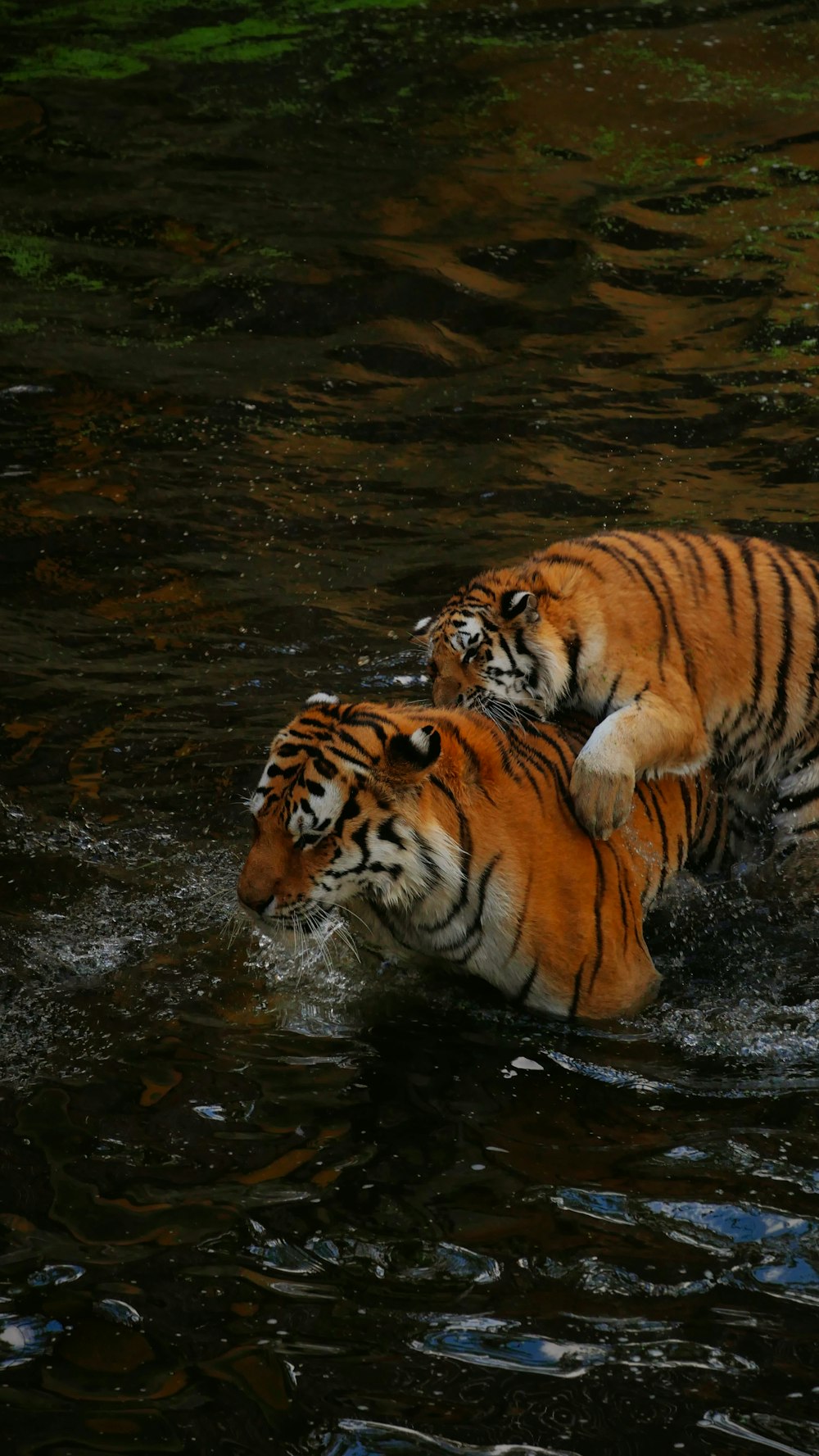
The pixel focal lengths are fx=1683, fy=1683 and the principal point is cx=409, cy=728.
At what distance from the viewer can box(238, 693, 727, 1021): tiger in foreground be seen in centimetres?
288

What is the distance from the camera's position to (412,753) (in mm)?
2891

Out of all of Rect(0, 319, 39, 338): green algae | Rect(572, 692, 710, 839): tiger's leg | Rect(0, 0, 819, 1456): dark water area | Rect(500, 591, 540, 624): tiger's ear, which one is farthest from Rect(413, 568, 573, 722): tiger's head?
Rect(0, 319, 39, 338): green algae

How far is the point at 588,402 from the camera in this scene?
6457 mm

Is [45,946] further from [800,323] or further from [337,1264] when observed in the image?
[800,323]

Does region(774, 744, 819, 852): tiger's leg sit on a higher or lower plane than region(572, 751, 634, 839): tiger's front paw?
lower

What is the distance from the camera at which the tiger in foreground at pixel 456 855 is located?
9.45 feet

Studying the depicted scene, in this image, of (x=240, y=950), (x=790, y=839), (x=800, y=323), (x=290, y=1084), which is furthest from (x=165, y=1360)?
(x=800, y=323)

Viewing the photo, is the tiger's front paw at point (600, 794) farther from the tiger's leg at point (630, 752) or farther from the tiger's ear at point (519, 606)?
the tiger's ear at point (519, 606)

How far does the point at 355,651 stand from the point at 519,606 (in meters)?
1.37

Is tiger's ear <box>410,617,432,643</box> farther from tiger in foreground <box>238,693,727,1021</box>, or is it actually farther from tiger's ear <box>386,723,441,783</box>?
tiger's ear <box>386,723,441,783</box>

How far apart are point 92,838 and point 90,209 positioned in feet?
15.5

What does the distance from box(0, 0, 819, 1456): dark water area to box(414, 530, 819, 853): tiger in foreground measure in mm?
312

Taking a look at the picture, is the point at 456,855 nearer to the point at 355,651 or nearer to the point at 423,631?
the point at 423,631

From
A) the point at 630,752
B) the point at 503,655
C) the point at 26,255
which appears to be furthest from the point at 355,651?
the point at 26,255
